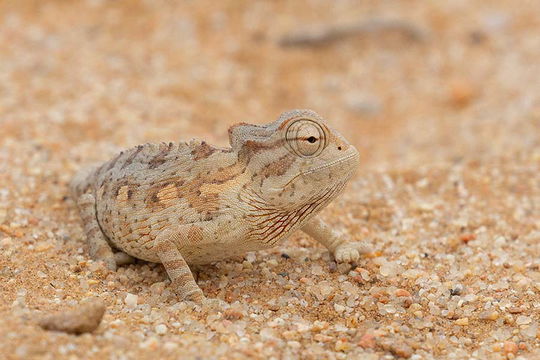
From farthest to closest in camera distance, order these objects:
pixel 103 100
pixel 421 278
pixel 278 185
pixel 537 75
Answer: pixel 537 75, pixel 103 100, pixel 421 278, pixel 278 185

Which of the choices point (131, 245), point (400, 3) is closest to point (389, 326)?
point (131, 245)

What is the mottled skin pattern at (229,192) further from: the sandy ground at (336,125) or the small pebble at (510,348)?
the small pebble at (510,348)

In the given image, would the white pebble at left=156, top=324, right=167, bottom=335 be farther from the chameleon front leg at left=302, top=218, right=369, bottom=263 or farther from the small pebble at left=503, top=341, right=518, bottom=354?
the small pebble at left=503, top=341, right=518, bottom=354

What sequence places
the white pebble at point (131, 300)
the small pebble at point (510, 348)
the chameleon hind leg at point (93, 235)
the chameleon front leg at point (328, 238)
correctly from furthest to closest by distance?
the chameleon front leg at point (328, 238) → the chameleon hind leg at point (93, 235) → the white pebble at point (131, 300) → the small pebble at point (510, 348)

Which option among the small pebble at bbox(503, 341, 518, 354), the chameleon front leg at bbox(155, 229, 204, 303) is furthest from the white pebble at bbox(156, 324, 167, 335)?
the small pebble at bbox(503, 341, 518, 354)

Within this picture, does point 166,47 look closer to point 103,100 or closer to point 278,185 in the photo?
point 103,100

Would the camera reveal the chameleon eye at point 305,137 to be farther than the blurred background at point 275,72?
No

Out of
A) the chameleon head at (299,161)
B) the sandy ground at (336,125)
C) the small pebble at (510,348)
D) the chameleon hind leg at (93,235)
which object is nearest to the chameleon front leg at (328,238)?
the sandy ground at (336,125)

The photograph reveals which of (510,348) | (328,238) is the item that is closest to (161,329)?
(328,238)
